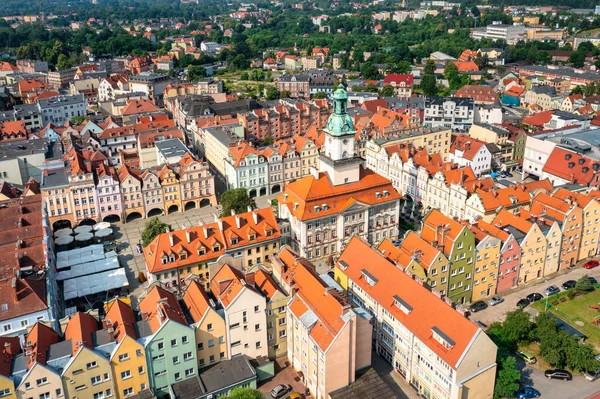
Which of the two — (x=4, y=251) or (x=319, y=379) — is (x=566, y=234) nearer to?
(x=319, y=379)

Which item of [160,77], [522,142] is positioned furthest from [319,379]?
[160,77]

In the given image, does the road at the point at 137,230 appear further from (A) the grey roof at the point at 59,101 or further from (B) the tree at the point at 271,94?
(B) the tree at the point at 271,94

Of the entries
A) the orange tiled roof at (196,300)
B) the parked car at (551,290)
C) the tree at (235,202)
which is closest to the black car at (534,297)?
the parked car at (551,290)

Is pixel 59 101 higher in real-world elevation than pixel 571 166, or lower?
higher

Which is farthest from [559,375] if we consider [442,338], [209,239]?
[209,239]

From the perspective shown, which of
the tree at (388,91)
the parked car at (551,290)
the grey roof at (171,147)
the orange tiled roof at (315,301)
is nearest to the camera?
the orange tiled roof at (315,301)

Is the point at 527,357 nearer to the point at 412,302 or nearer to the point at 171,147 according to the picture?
the point at 412,302
